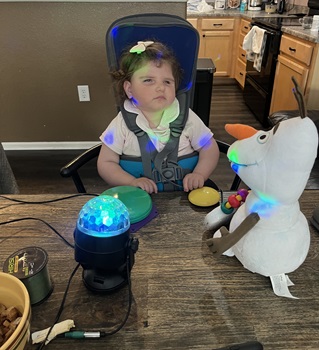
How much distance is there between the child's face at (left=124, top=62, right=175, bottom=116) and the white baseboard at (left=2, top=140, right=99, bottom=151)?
176 centimetres

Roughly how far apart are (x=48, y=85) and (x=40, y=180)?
0.72 metres

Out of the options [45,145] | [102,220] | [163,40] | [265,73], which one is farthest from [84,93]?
[102,220]

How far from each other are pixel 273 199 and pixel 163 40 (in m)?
0.82

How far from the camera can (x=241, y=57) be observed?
4.36m

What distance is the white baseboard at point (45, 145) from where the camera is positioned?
108 inches

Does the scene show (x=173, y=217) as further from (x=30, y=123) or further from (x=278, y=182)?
(x=30, y=123)

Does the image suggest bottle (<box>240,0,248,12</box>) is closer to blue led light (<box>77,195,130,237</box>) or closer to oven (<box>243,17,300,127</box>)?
oven (<box>243,17,300,127</box>)

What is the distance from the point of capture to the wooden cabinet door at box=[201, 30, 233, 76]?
4473mm

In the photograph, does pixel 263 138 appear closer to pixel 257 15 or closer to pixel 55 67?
pixel 55 67

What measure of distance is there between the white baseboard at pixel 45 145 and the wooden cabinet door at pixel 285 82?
1627 mm

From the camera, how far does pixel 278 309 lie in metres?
0.56

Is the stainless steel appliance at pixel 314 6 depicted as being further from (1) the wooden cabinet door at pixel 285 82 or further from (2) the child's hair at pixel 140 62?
(2) the child's hair at pixel 140 62

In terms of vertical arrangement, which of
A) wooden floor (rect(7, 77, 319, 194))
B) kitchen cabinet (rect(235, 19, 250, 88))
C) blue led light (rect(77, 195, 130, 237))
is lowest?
wooden floor (rect(7, 77, 319, 194))

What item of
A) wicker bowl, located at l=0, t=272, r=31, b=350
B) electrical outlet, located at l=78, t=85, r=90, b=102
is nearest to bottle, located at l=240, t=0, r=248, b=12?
electrical outlet, located at l=78, t=85, r=90, b=102
